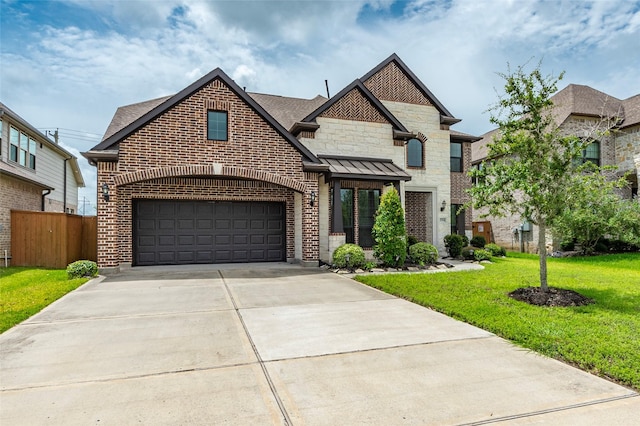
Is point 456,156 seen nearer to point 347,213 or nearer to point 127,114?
point 347,213

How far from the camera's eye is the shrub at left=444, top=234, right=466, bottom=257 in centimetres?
1614

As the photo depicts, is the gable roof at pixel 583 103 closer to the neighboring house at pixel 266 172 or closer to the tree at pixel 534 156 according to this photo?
the neighboring house at pixel 266 172

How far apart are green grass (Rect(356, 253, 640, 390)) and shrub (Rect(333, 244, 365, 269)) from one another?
154cm

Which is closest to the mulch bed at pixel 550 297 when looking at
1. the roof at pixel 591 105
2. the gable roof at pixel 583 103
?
the roof at pixel 591 105

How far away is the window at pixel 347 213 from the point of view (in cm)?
1436

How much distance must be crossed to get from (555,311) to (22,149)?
2003 cm

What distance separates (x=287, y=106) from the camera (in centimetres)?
1778

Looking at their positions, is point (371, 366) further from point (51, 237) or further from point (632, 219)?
point (632, 219)

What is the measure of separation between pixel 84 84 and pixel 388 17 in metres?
11.8

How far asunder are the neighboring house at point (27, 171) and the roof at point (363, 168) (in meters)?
11.3

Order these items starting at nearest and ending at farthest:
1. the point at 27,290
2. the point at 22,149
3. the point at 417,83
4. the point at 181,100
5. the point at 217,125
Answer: the point at 27,290 < the point at 181,100 < the point at 217,125 < the point at 22,149 < the point at 417,83

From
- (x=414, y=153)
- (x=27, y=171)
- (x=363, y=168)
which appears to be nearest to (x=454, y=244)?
(x=414, y=153)

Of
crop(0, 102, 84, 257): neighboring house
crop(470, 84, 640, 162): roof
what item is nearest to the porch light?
crop(0, 102, 84, 257): neighboring house

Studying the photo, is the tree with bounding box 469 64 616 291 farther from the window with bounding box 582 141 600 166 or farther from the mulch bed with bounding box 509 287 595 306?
the window with bounding box 582 141 600 166
